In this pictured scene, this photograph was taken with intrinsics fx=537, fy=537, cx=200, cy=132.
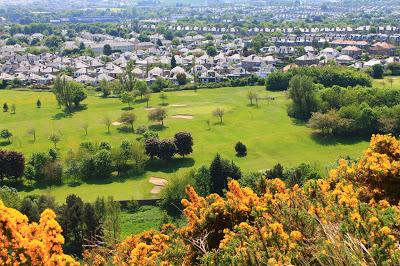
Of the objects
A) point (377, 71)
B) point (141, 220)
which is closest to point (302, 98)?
point (377, 71)

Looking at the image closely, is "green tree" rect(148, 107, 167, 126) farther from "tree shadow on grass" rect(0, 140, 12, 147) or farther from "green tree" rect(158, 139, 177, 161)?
"tree shadow on grass" rect(0, 140, 12, 147)

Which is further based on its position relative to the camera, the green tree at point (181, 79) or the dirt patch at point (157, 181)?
the green tree at point (181, 79)

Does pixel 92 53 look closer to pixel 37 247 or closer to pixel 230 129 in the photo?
pixel 230 129

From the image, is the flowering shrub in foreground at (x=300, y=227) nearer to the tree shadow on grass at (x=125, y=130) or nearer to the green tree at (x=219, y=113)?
the tree shadow on grass at (x=125, y=130)

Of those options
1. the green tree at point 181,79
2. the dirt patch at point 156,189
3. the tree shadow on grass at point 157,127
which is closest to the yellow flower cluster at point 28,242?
the dirt patch at point 156,189

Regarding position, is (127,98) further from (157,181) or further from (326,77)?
(326,77)

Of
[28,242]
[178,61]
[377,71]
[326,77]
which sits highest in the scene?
[28,242]

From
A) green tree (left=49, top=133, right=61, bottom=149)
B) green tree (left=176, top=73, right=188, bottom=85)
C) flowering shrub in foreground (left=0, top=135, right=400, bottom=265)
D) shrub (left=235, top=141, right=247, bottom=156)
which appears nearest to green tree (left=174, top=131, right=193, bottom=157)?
shrub (left=235, top=141, right=247, bottom=156)
